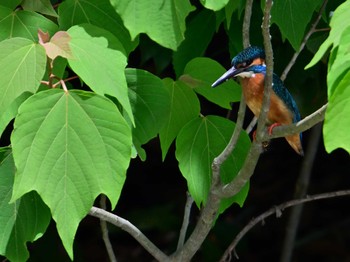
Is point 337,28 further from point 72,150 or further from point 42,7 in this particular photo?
point 42,7

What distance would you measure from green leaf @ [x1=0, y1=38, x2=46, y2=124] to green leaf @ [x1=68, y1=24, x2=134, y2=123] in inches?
2.5

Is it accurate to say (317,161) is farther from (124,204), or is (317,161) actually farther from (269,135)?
(269,135)

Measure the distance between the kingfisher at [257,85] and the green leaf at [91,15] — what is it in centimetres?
27

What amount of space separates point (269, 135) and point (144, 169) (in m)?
2.64

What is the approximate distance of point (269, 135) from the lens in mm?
1694

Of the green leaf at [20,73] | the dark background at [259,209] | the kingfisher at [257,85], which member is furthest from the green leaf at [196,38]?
the dark background at [259,209]

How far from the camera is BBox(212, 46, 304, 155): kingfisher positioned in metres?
1.99

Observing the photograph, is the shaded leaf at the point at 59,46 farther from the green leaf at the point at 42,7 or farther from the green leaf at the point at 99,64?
the green leaf at the point at 42,7

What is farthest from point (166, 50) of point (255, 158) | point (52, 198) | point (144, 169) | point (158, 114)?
point (144, 169)

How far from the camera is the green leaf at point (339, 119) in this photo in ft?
4.06

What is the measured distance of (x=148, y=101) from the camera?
1871mm

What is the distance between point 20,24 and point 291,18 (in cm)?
62

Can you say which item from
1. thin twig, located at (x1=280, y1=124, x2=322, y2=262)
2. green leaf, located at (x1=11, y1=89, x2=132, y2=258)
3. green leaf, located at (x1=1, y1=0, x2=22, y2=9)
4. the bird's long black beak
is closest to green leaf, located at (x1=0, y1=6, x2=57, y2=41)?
green leaf, located at (x1=1, y1=0, x2=22, y2=9)

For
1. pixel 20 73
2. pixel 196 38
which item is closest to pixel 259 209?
pixel 196 38
